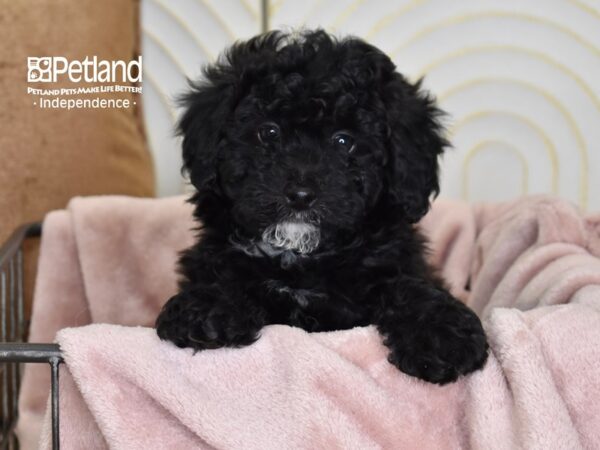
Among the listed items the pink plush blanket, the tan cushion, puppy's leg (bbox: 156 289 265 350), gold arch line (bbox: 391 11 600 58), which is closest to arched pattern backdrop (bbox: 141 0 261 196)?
the tan cushion

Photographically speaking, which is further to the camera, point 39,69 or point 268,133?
point 39,69

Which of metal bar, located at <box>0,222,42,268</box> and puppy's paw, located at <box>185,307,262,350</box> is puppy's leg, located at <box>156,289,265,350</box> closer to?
puppy's paw, located at <box>185,307,262,350</box>

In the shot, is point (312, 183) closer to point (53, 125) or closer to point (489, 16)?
point (53, 125)

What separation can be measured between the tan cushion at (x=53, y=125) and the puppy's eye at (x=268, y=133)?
1493mm

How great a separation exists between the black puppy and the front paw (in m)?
0.12

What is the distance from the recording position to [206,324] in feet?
4.86

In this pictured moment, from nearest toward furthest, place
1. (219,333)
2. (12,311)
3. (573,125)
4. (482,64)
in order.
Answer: (219,333) < (12,311) < (573,125) < (482,64)

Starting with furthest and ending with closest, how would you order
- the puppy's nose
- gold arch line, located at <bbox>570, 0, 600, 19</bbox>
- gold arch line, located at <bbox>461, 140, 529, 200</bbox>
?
gold arch line, located at <bbox>461, 140, 529, 200</bbox>
gold arch line, located at <bbox>570, 0, 600, 19</bbox>
the puppy's nose

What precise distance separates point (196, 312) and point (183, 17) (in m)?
2.29

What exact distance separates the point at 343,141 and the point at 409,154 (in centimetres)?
17

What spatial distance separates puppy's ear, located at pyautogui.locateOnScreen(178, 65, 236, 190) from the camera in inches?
73.8

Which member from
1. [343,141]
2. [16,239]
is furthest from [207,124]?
[16,239]

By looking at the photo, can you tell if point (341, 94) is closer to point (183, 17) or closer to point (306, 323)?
point (306, 323)

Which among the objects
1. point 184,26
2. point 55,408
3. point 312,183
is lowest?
point 55,408
